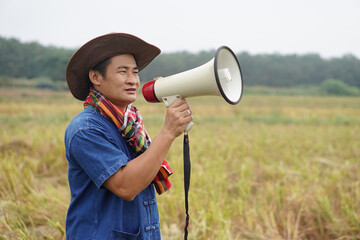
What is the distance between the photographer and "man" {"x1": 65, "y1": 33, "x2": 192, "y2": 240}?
4.34 feet

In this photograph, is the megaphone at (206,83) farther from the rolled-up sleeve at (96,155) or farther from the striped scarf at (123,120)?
the rolled-up sleeve at (96,155)

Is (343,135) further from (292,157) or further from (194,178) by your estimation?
(194,178)

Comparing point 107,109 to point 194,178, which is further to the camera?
point 194,178

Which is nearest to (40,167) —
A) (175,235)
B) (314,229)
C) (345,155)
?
(175,235)

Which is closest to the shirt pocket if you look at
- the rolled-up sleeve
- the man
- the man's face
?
the man

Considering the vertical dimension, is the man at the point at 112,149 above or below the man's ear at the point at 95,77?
below

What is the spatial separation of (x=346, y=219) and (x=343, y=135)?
267 inches

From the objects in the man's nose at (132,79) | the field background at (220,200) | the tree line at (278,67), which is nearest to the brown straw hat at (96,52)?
the man's nose at (132,79)

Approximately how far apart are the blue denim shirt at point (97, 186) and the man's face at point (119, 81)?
0.40 feet

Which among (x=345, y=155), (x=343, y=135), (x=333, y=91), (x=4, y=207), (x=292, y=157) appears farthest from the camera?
(x=333, y=91)

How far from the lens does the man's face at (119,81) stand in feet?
4.94

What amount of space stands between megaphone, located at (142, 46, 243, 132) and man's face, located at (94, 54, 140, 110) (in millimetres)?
144

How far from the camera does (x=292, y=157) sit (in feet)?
20.2

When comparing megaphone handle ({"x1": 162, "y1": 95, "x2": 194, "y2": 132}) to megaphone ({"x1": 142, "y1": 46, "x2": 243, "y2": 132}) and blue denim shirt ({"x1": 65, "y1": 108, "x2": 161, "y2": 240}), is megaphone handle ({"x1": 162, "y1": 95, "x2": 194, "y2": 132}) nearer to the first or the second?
megaphone ({"x1": 142, "y1": 46, "x2": 243, "y2": 132})
